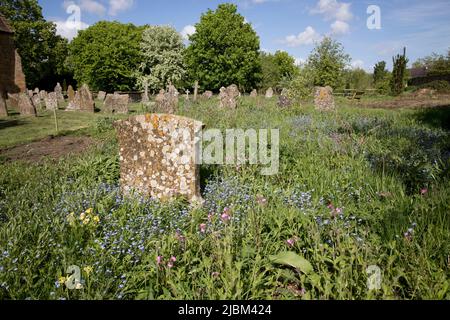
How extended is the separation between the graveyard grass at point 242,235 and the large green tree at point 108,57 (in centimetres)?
4430

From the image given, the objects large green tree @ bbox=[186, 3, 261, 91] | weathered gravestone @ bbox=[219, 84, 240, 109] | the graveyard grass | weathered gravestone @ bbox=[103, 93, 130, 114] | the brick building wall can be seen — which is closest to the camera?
the graveyard grass

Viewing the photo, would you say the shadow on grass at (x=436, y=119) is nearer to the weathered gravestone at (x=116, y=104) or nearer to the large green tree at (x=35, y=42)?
the weathered gravestone at (x=116, y=104)

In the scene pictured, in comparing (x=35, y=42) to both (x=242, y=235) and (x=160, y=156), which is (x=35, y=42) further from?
(x=242, y=235)

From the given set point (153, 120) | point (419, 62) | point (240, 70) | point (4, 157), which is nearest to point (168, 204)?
point (153, 120)

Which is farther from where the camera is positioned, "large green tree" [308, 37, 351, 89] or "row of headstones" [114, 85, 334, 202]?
"large green tree" [308, 37, 351, 89]

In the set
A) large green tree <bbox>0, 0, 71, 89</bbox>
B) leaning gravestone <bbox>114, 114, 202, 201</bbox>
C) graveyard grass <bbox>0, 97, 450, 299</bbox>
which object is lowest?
graveyard grass <bbox>0, 97, 450, 299</bbox>

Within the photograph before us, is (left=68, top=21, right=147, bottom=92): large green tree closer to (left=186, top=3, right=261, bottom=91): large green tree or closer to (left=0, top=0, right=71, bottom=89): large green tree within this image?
(left=0, top=0, right=71, bottom=89): large green tree

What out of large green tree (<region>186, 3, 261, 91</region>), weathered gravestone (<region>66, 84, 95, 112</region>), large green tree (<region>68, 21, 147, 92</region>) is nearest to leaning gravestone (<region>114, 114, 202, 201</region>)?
weathered gravestone (<region>66, 84, 95, 112</region>)

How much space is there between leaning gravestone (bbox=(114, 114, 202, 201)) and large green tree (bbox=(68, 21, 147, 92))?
4446 centimetres

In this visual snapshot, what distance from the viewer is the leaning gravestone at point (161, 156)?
4.38 meters

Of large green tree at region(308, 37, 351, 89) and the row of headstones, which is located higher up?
large green tree at region(308, 37, 351, 89)

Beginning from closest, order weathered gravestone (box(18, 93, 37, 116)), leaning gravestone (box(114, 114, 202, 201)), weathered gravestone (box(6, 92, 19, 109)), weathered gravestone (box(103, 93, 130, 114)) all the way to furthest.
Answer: leaning gravestone (box(114, 114, 202, 201))
weathered gravestone (box(18, 93, 37, 116))
weathered gravestone (box(103, 93, 130, 114))
weathered gravestone (box(6, 92, 19, 109))

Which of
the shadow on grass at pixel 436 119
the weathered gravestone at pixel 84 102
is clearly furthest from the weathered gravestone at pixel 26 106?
the shadow on grass at pixel 436 119

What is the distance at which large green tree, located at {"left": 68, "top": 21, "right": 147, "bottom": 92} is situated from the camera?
44875mm
